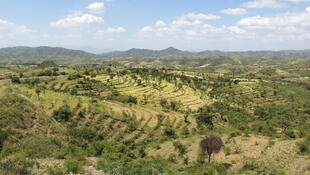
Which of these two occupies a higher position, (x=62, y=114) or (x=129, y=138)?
(x=62, y=114)

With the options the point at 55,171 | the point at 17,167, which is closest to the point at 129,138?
the point at 55,171

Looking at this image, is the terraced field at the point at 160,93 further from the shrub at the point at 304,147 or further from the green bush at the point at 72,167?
the green bush at the point at 72,167

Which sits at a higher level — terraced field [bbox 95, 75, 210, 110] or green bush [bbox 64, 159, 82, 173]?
green bush [bbox 64, 159, 82, 173]

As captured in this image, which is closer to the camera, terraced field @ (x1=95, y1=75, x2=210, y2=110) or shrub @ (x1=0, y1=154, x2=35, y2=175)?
shrub @ (x1=0, y1=154, x2=35, y2=175)

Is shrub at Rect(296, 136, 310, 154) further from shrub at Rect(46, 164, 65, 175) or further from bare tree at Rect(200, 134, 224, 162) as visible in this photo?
shrub at Rect(46, 164, 65, 175)

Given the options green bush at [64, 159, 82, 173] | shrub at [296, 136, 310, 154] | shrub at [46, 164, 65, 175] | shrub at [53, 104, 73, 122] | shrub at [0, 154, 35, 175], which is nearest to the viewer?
shrub at [0, 154, 35, 175]

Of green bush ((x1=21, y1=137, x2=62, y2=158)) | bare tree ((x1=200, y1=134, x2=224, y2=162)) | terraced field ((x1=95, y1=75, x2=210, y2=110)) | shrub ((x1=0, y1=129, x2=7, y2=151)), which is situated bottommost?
terraced field ((x1=95, y1=75, x2=210, y2=110))

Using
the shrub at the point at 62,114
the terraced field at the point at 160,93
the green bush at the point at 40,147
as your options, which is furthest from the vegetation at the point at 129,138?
the terraced field at the point at 160,93

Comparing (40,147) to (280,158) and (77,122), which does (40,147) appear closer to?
(77,122)

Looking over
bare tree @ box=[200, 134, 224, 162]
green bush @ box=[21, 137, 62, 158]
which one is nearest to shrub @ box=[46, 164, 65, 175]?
green bush @ box=[21, 137, 62, 158]

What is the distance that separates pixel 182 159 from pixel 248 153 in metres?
11.9

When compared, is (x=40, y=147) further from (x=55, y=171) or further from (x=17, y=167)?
(x=55, y=171)

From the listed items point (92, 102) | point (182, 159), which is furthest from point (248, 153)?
point (92, 102)

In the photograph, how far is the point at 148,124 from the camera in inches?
2266
